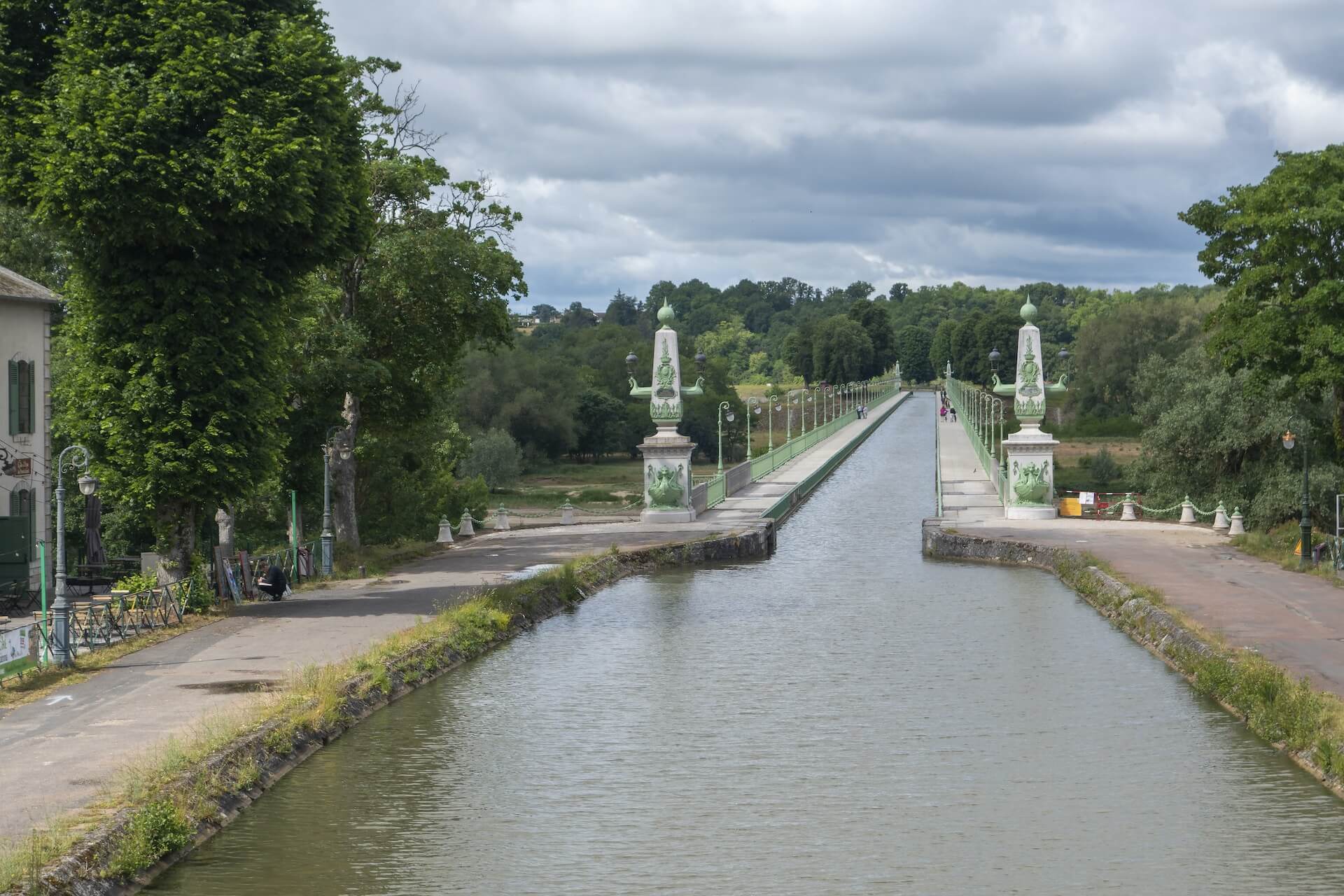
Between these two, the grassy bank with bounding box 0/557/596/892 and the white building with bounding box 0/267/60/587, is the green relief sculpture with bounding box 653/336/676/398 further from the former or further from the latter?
the grassy bank with bounding box 0/557/596/892

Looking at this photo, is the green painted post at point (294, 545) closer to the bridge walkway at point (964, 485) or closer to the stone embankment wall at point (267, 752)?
the stone embankment wall at point (267, 752)

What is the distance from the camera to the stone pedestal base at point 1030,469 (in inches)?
1813

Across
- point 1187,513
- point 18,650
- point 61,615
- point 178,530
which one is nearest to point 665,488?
point 1187,513

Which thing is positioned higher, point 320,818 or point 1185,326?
point 1185,326

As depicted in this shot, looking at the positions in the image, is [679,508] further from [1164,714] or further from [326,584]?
[1164,714]

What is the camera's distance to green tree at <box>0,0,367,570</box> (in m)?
25.0

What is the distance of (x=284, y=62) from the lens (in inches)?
1032

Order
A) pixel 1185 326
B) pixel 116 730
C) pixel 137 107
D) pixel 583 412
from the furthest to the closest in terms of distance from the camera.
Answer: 1. pixel 583 412
2. pixel 1185 326
3. pixel 137 107
4. pixel 116 730

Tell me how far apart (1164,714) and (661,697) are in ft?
22.3

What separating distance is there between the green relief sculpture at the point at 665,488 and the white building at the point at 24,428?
19.8 metres

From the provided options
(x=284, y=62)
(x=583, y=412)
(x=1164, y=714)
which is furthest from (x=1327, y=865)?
(x=583, y=412)

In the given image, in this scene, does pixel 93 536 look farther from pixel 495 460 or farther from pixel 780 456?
pixel 495 460

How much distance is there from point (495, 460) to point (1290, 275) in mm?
65413

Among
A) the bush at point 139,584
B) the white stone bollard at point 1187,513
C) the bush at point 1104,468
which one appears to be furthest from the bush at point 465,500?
the bush at point 1104,468
